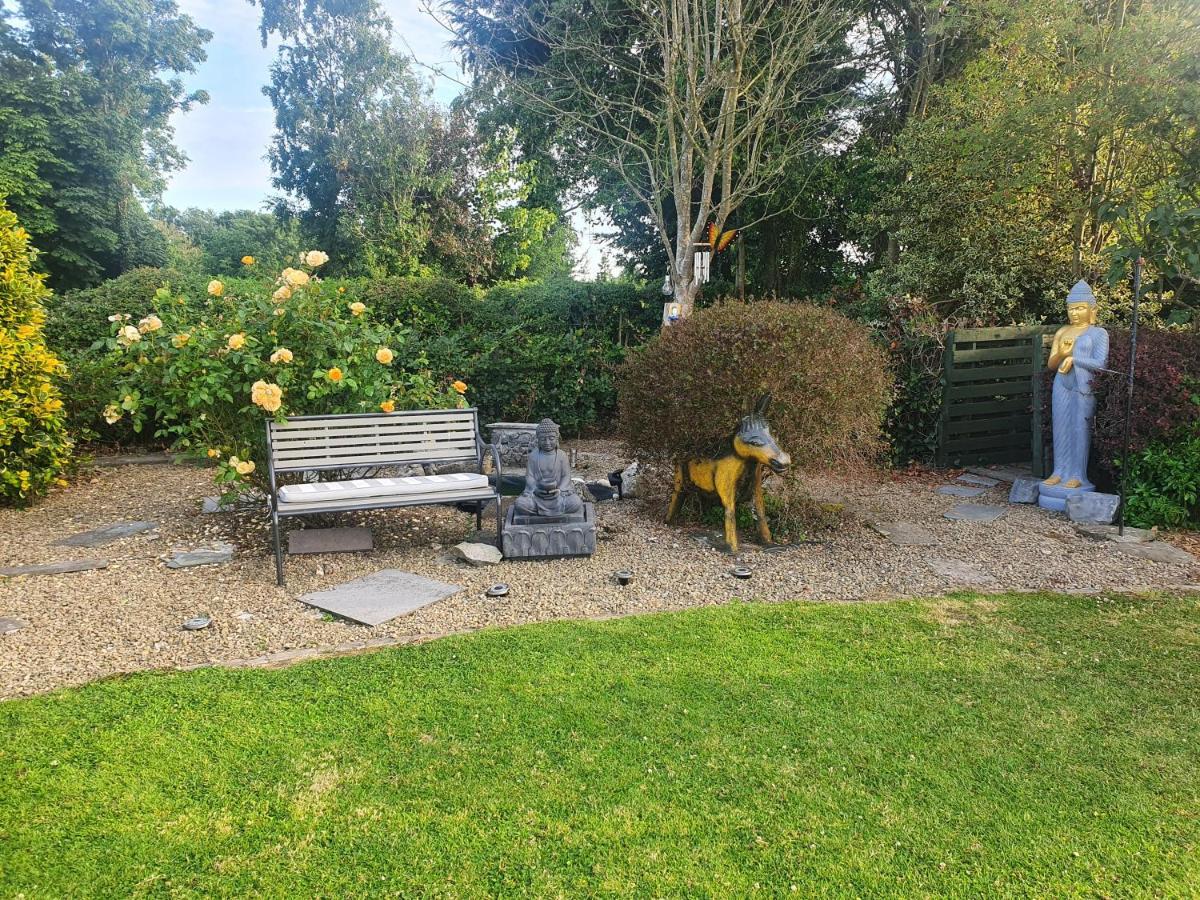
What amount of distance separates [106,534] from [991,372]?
9.08 metres

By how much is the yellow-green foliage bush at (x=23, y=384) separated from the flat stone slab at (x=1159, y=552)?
9.15 m

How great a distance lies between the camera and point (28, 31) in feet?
77.0

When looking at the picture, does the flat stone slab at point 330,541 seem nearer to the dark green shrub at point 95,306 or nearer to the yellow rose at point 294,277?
the yellow rose at point 294,277

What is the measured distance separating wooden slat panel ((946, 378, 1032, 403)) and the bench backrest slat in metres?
5.67

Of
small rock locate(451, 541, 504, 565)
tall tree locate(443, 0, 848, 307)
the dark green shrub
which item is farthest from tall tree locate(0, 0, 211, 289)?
small rock locate(451, 541, 504, 565)

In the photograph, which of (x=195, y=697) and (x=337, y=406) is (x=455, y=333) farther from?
(x=195, y=697)

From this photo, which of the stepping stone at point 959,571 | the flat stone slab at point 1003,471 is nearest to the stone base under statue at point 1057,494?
the flat stone slab at point 1003,471

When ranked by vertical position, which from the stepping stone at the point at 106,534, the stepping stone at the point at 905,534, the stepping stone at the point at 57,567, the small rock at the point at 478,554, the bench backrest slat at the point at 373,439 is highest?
the bench backrest slat at the point at 373,439

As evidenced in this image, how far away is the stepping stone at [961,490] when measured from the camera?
23.3 feet

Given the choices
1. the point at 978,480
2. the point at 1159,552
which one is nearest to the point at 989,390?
the point at 978,480

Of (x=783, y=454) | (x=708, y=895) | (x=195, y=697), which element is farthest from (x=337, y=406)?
(x=708, y=895)

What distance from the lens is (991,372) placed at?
8164 millimetres

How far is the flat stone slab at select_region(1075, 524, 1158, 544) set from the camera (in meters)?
5.52

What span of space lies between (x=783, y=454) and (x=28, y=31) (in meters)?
31.0
